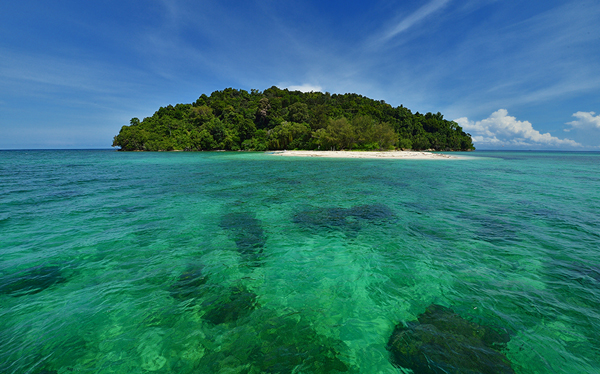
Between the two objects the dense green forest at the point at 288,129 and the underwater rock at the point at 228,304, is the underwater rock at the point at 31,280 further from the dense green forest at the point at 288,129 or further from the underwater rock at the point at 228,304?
the dense green forest at the point at 288,129

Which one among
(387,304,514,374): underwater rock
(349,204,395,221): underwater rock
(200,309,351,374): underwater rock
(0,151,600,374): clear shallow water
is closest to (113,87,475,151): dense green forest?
(349,204,395,221): underwater rock

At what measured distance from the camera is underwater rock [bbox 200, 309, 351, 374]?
3.42 meters

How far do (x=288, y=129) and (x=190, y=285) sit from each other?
92953 mm

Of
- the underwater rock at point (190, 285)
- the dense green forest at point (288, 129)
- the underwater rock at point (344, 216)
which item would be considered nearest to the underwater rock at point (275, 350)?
the underwater rock at point (190, 285)

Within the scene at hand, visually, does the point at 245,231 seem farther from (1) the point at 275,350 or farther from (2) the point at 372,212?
(2) the point at 372,212

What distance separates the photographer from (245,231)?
29.7 feet

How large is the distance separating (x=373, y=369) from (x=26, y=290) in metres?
7.92

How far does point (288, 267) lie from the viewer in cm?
646

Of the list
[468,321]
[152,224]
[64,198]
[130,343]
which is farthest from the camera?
[64,198]

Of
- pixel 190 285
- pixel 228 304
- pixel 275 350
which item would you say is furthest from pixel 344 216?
pixel 275 350

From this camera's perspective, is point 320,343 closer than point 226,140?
Yes

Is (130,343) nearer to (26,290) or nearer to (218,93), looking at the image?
(26,290)

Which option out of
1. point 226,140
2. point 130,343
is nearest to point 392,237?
point 130,343

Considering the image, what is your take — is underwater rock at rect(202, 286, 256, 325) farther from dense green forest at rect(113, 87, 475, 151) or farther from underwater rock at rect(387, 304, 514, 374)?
dense green forest at rect(113, 87, 475, 151)
